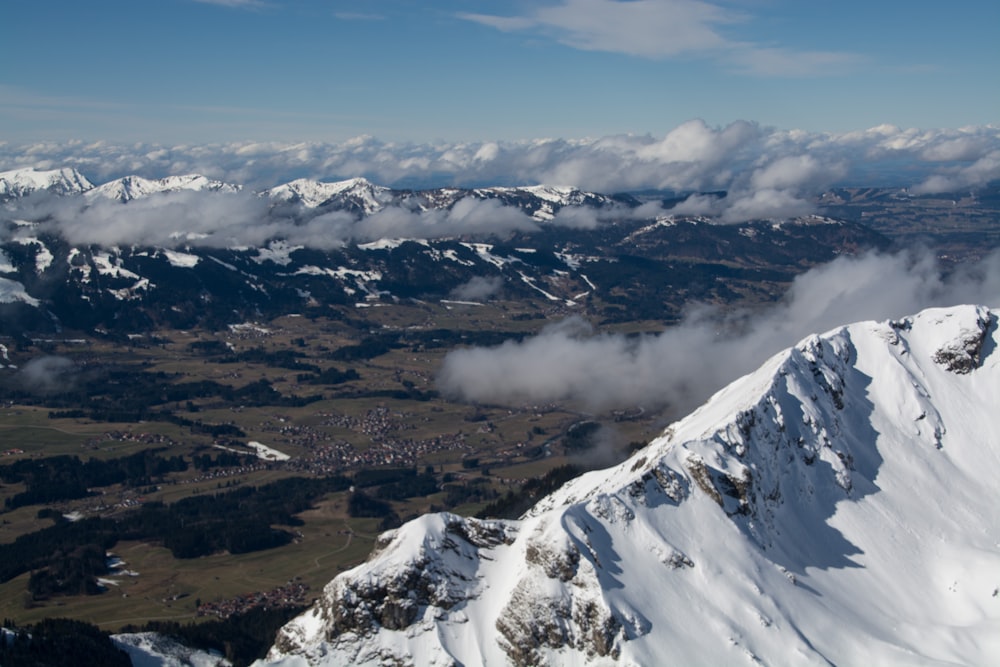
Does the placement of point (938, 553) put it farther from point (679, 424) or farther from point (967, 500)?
point (679, 424)

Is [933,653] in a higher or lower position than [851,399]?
lower

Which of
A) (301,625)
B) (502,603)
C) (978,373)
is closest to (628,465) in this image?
(502,603)

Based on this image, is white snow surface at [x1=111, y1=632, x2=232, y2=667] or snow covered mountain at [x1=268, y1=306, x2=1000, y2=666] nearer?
snow covered mountain at [x1=268, y1=306, x2=1000, y2=666]

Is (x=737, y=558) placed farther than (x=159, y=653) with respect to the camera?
No

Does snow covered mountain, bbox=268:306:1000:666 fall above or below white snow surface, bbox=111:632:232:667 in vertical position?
above

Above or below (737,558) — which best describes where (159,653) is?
below
